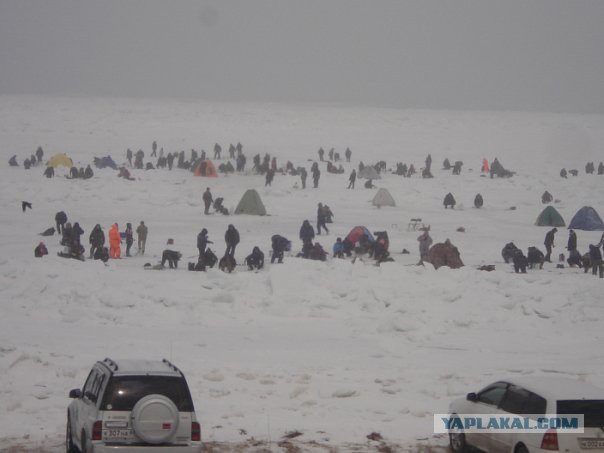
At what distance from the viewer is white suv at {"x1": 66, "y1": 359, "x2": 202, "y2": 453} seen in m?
8.62

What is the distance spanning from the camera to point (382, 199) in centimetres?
4134

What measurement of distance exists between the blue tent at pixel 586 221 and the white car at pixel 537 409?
92.2 ft

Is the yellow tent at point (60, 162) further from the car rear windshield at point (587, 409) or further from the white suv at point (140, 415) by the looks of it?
the car rear windshield at point (587, 409)

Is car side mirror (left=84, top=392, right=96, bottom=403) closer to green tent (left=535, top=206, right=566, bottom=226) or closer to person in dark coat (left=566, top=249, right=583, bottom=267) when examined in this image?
person in dark coat (left=566, top=249, right=583, bottom=267)

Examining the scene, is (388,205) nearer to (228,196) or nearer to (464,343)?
(228,196)

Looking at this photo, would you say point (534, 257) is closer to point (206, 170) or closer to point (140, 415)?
point (140, 415)

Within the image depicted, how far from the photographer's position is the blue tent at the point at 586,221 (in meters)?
36.9

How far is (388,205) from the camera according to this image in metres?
41.5

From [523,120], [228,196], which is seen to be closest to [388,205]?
[228,196]

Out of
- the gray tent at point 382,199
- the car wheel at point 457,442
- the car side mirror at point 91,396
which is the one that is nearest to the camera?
the car side mirror at point 91,396

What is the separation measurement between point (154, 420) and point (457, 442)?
3.95 metres

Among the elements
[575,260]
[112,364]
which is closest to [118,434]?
[112,364]

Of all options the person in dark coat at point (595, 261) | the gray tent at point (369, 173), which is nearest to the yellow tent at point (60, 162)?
the gray tent at point (369, 173)

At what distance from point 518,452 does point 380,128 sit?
258 ft
